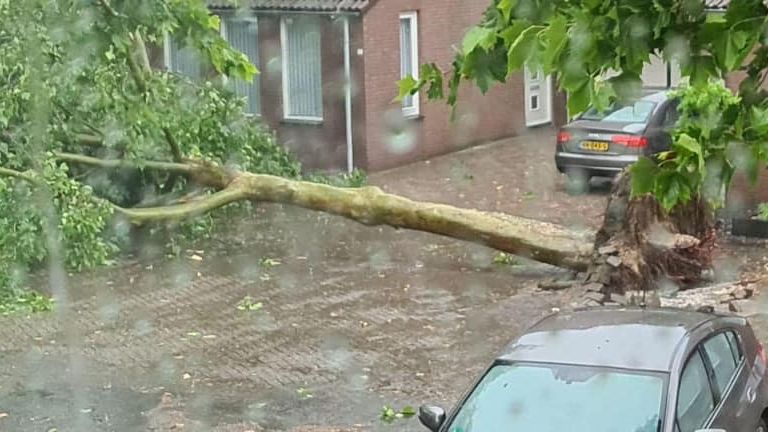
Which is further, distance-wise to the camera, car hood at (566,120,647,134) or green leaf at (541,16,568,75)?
car hood at (566,120,647,134)

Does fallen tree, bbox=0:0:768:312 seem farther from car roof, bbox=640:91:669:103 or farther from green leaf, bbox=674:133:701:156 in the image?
car roof, bbox=640:91:669:103

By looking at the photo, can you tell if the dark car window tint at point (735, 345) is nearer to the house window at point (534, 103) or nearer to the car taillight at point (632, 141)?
the car taillight at point (632, 141)

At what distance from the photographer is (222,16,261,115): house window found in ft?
70.7

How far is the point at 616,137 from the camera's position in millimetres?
18266

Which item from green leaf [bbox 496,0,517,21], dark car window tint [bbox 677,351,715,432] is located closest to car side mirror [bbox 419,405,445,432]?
dark car window tint [bbox 677,351,715,432]

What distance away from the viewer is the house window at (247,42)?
21.6 meters

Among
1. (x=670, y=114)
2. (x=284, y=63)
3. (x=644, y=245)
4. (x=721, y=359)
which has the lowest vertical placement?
(x=644, y=245)

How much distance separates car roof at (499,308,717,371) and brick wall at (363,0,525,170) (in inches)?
498

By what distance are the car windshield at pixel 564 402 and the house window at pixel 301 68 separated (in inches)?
568

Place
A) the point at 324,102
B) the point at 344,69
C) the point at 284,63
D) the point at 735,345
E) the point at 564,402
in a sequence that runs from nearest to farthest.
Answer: the point at 564,402 < the point at 735,345 < the point at 344,69 < the point at 324,102 < the point at 284,63

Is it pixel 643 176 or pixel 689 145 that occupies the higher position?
pixel 689 145

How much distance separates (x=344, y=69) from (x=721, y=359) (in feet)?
45.7

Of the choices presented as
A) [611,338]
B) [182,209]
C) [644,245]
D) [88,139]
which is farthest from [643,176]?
[88,139]

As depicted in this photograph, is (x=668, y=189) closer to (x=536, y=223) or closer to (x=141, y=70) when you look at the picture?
(x=536, y=223)
